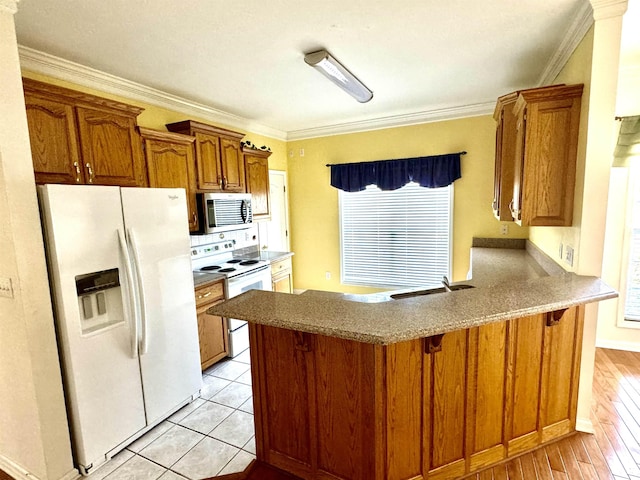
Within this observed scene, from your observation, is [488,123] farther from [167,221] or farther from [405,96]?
[167,221]

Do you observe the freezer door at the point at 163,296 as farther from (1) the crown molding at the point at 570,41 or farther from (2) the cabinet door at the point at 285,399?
(1) the crown molding at the point at 570,41

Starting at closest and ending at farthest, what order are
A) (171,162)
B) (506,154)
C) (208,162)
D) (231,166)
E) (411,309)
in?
(411,309), (506,154), (171,162), (208,162), (231,166)

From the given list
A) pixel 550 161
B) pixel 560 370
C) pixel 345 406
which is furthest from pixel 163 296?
pixel 550 161

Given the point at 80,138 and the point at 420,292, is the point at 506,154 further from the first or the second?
the point at 80,138

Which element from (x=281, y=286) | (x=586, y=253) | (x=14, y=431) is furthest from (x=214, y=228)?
(x=586, y=253)

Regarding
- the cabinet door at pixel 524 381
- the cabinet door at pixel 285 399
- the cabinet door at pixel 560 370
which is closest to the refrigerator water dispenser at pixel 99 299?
the cabinet door at pixel 285 399

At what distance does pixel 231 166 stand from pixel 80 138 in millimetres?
1593

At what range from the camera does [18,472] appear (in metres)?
1.94

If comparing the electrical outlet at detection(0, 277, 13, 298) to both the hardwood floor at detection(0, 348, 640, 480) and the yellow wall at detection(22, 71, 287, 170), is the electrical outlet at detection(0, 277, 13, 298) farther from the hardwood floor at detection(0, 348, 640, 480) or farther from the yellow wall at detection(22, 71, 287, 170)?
the yellow wall at detection(22, 71, 287, 170)

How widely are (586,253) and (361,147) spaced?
10.3ft

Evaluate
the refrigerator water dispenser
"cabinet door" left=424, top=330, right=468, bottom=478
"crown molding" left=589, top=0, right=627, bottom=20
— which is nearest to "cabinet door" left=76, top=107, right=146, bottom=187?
the refrigerator water dispenser

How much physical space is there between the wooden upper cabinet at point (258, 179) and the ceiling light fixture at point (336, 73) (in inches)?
61.0

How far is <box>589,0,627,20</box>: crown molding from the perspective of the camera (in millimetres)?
1721

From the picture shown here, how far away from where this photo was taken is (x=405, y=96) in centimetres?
350
